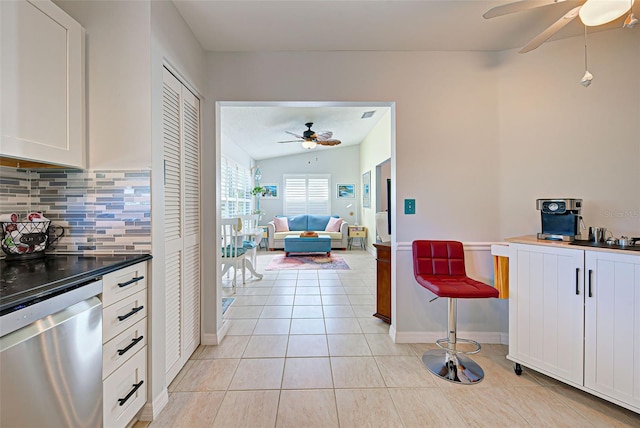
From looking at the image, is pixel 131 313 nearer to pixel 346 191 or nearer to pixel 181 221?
pixel 181 221

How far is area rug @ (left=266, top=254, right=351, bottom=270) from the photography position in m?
5.29

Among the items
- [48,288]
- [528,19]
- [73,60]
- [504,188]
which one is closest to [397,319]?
[504,188]

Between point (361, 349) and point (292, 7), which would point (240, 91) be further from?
point (361, 349)

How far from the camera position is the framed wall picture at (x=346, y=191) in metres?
8.16

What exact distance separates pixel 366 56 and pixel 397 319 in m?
2.29

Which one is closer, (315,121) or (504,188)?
(504,188)

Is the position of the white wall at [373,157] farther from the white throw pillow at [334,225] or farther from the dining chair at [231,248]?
the dining chair at [231,248]

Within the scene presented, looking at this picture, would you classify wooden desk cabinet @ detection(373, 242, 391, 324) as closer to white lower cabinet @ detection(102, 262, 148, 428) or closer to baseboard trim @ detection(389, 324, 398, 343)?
baseboard trim @ detection(389, 324, 398, 343)

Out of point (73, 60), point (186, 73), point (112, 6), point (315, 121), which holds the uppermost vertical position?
point (315, 121)

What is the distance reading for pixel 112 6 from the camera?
1468 mm

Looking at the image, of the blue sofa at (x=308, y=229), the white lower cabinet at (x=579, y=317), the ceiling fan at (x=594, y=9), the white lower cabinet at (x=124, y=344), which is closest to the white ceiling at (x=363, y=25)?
the ceiling fan at (x=594, y=9)

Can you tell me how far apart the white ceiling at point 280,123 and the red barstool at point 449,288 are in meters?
3.12

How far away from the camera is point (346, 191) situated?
817cm

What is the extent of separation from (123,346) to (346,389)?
132cm
